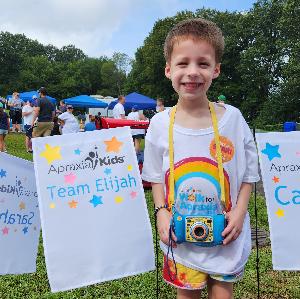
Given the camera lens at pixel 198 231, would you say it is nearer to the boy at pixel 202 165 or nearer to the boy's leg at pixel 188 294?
the boy at pixel 202 165

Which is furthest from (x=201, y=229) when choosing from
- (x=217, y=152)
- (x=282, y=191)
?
(x=282, y=191)

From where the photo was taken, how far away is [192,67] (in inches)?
86.4

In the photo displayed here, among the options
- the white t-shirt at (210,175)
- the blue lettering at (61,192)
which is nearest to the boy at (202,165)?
the white t-shirt at (210,175)

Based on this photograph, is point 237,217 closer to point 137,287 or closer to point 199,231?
point 199,231

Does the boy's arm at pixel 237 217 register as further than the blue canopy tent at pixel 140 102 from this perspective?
No

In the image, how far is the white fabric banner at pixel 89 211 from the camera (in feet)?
8.75

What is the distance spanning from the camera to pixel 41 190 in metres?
2.68

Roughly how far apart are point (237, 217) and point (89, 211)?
0.92 metres

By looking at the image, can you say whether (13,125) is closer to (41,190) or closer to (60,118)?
(60,118)

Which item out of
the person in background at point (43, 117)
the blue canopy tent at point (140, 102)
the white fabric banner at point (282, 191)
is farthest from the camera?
the blue canopy tent at point (140, 102)

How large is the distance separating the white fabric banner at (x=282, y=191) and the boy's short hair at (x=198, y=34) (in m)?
1.04

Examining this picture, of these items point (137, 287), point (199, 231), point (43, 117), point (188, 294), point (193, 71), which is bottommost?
point (137, 287)

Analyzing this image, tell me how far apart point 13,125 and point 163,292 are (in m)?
18.8

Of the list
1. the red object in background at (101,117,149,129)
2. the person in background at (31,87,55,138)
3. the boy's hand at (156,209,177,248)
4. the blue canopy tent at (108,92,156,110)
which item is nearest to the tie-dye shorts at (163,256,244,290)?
the boy's hand at (156,209,177,248)
